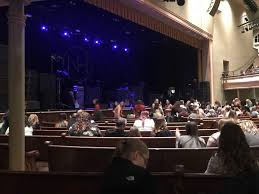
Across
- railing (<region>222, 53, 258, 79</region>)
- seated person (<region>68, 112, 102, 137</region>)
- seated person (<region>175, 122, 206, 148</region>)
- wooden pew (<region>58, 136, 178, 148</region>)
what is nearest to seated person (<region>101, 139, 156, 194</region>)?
seated person (<region>175, 122, 206, 148</region>)

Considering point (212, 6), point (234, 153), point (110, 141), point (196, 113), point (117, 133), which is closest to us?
point (234, 153)

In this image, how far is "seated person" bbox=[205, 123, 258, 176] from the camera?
2.81m

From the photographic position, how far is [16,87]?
5.82 metres

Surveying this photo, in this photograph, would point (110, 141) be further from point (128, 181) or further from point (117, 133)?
point (128, 181)

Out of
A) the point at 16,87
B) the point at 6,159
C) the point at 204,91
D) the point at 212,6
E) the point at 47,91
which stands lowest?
the point at 6,159

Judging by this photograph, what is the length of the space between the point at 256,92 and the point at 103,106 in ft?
45.6

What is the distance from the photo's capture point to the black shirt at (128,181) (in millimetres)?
2592

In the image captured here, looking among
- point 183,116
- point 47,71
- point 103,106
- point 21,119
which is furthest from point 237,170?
point 103,106

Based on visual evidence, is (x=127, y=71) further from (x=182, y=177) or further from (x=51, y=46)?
(x=182, y=177)

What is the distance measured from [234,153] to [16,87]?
3855 mm

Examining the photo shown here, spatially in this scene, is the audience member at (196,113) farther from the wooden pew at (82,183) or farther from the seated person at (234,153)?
the seated person at (234,153)

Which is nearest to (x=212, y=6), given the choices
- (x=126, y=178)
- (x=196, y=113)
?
(x=196, y=113)

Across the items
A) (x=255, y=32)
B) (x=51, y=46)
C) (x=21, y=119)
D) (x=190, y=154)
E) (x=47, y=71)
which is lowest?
(x=190, y=154)

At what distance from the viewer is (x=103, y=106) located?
2259cm
